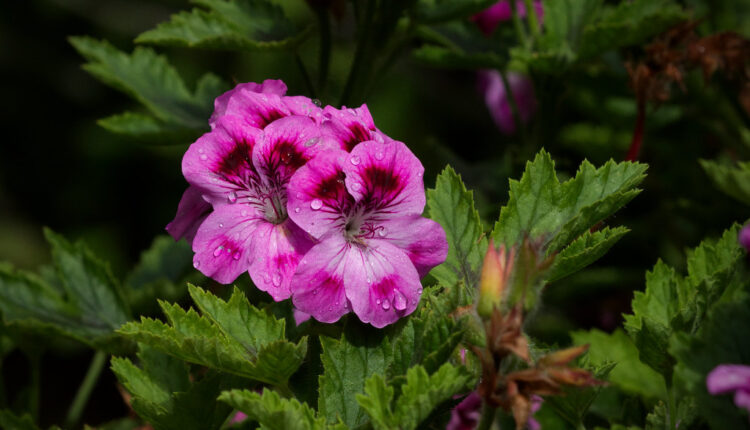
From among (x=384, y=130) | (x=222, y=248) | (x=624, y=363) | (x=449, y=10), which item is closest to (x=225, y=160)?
(x=222, y=248)

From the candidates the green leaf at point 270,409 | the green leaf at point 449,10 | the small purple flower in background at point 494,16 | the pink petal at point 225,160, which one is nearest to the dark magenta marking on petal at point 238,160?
the pink petal at point 225,160

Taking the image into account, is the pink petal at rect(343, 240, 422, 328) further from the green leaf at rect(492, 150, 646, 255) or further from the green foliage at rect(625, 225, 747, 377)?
the green foliage at rect(625, 225, 747, 377)

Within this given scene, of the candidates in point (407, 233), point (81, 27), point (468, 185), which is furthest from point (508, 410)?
point (81, 27)

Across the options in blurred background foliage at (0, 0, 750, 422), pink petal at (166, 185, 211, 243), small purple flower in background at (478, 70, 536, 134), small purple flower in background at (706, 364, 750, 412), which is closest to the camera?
small purple flower in background at (706, 364, 750, 412)

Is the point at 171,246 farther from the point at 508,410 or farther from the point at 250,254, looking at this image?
the point at 508,410

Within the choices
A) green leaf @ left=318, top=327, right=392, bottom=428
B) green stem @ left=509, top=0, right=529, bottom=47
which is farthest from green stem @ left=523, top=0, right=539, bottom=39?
green leaf @ left=318, top=327, right=392, bottom=428

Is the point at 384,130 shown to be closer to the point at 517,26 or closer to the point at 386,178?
the point at 517,26

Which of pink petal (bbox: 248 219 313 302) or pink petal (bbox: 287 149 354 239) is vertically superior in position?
pink petal (bbox: 287 149 354 239)

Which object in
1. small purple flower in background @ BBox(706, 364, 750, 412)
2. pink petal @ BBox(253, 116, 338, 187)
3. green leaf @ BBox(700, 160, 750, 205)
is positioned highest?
green leaf @ BBox(700, 160, 750, 205)
